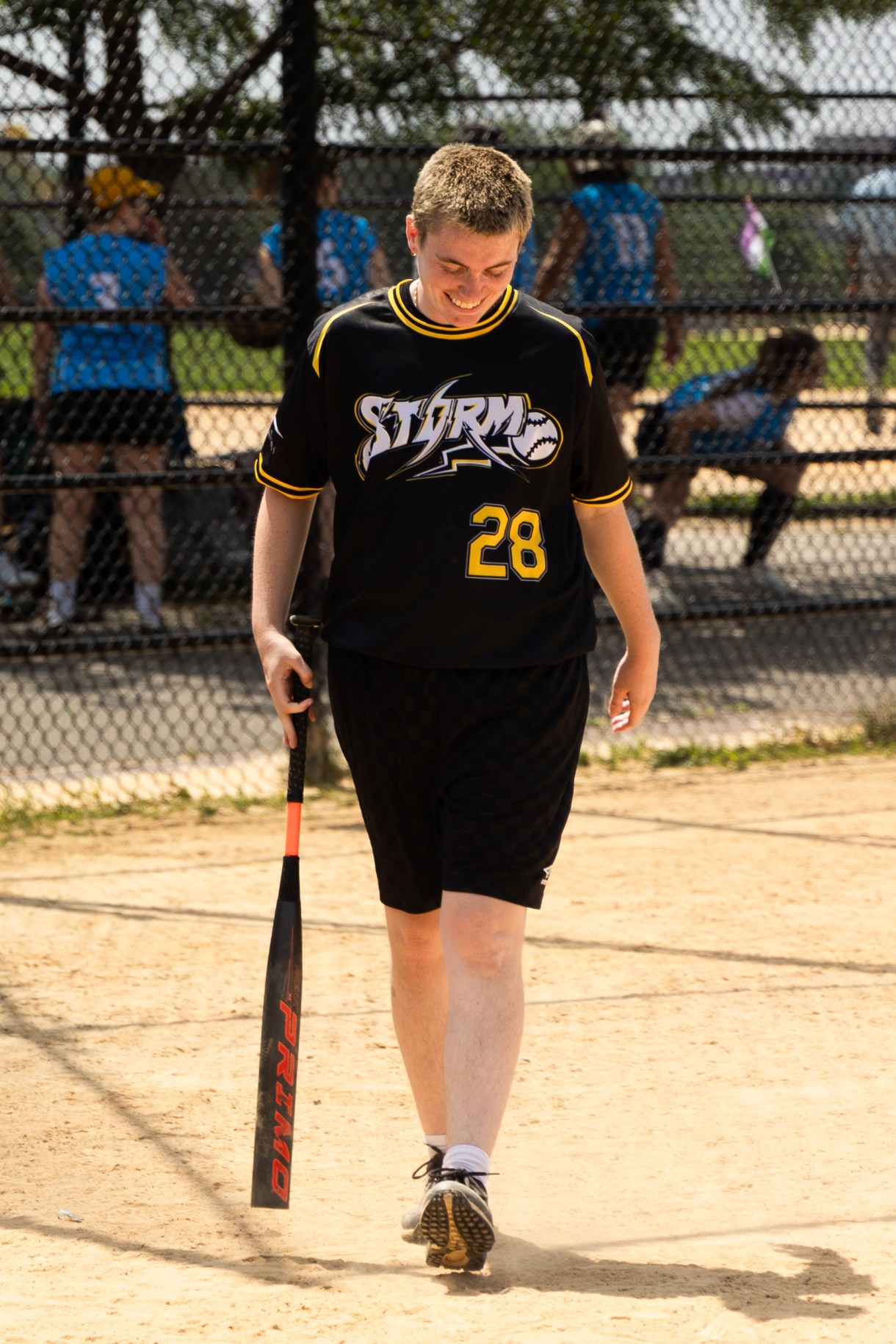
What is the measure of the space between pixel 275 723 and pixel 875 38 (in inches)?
149

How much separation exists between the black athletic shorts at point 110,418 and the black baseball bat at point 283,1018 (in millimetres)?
3973

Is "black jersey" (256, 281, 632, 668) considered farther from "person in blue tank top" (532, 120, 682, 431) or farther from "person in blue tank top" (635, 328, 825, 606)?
"person in blue tank top" (635, 328, 825, 606)

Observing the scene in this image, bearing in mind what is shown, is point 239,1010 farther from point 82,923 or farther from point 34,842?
point 34,842

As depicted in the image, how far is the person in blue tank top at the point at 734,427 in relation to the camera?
27.3ft

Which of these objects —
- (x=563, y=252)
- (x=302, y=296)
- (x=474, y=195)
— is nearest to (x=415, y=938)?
(x=474, y=195)

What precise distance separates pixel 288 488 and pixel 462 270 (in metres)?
0.51

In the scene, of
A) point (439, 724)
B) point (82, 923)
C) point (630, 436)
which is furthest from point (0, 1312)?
point (630, 436)

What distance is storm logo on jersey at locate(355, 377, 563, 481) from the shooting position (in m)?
2.74

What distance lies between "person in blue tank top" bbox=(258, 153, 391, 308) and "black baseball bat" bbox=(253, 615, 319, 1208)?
10.6ft

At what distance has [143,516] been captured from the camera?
22.7 ft

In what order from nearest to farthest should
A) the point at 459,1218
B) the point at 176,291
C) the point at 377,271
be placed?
the point at 459,1218 < the point at 377,271 < the point at 176,291

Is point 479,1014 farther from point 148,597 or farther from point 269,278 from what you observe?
point 148,597

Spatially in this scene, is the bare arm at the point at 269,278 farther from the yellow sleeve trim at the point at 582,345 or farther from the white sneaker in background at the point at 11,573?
the yellow sleeve trim at the point at 582,345

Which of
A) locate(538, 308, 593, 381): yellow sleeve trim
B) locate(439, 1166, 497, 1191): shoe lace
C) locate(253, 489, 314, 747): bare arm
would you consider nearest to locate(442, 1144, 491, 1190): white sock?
locate(439, 1166, 497, 1191): shoe lace
